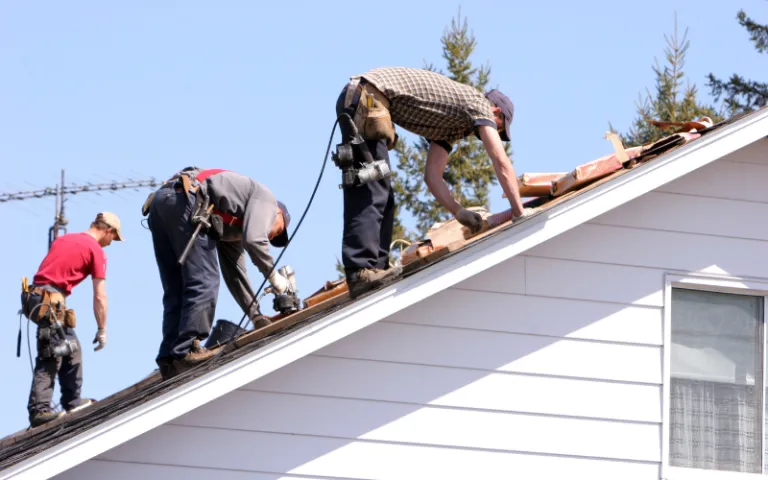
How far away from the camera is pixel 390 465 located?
812 centimetres

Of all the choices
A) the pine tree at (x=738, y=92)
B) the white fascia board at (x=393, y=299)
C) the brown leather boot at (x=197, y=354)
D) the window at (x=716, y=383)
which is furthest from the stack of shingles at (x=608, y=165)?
the pine tree at (x=738, y=92)

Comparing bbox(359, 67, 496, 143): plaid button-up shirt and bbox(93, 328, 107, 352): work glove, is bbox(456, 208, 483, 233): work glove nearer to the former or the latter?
bbox(359, 67, 496, 143): plaid button-up shirt

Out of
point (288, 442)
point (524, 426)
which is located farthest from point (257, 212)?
point (524, 426)

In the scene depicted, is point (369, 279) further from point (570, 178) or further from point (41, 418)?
point (41, 418)

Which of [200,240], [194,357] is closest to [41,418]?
[194,357]

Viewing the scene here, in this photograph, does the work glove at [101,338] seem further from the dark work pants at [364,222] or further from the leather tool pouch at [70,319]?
the dark work pants at [364,222]

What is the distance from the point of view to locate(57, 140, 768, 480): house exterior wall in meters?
8.02

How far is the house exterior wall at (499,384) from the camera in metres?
8.02

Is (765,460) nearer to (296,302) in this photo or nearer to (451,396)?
(451,396)

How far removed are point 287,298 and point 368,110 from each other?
1391 millimetres

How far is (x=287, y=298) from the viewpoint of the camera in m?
8.67

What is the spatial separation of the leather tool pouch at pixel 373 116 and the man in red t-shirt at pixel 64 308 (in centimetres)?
310

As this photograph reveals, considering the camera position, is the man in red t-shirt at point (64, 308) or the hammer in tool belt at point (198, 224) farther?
the man in red t-shirt at point (64, 308)

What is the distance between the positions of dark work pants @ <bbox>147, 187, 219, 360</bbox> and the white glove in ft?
1.42
